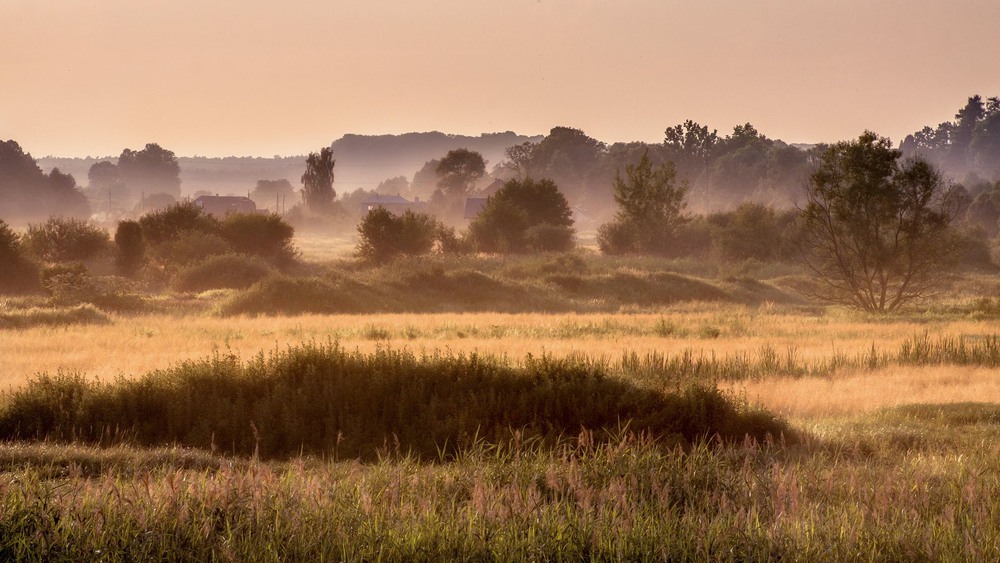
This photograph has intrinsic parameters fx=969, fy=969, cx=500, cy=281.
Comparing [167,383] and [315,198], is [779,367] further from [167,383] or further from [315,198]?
[315,198]

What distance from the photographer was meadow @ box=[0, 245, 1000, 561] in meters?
6.07

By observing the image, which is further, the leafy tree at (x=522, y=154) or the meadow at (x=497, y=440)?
the leafy tree at (x=522, y=154)

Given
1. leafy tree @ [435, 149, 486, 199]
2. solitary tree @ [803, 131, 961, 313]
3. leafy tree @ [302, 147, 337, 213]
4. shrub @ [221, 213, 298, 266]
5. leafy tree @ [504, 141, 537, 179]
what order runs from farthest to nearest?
leafy tree @ [504, 141, 537, 179], leafy tree @ [435, 149, 486, 199], leafy tree @ [302, 147, 337, 213], shrub @ [221, 213, 298, 266], solitary tree @ [803, 131, 961, 313]

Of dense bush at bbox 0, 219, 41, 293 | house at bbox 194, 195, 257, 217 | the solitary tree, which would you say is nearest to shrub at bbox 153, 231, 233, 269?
dense bush at bbox 0, 219, 41, 293

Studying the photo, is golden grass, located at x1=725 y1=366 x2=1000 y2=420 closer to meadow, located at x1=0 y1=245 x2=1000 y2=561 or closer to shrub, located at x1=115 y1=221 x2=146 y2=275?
meadow, located at x1=0 y1=245 x2=1000 y2=561

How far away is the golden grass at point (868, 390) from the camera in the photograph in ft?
47.9

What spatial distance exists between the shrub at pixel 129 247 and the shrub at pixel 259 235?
16.1 feet

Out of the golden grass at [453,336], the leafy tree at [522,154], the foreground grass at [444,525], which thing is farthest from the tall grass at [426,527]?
the leafy tree at [522,154]

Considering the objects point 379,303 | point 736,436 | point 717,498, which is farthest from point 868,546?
point 379,303

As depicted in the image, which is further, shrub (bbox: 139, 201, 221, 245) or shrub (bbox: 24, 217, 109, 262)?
shrub (bbox: 139, 201, 221, 245)

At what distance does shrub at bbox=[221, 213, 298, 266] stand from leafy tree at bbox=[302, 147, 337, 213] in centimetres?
6733

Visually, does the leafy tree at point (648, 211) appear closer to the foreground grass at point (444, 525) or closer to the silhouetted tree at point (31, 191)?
the foreground grass at point (444, 525)

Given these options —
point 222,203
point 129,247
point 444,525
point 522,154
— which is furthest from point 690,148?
point 444,525

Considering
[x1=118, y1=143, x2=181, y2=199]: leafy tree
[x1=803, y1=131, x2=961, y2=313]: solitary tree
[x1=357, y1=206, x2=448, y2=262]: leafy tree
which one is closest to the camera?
[x1=803, y1=131, x2=961, y2=313]: solitary tree
